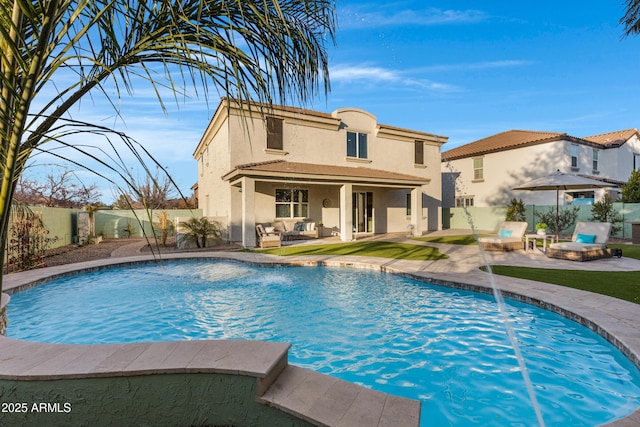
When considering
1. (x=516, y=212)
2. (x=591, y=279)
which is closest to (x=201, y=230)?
(x=591, y=279)

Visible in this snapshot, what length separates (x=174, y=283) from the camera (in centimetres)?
877

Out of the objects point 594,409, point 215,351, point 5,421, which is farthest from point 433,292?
point 5,421

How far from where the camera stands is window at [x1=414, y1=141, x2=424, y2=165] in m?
21.9

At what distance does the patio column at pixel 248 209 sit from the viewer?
13.7 m

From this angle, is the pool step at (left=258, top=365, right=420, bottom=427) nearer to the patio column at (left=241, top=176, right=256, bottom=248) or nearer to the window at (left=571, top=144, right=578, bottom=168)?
the patio column at (left=241, top=176, right=256, bottom=248)

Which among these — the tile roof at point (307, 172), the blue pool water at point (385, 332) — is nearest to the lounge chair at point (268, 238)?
the tile roof at point (307, 172)

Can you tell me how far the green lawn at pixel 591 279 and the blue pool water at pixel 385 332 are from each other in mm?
1814

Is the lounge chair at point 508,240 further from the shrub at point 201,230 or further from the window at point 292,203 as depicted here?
the shrub at point 201,230

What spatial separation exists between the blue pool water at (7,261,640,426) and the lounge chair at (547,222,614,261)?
5765 millimetres

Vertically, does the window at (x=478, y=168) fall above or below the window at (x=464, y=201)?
above

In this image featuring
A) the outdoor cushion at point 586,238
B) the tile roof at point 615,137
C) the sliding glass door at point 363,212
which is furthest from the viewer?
the tile roof at point 615,137

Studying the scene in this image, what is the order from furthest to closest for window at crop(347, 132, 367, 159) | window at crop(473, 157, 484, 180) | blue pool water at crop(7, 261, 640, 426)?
window at crop(473, 157, 484, 180) < window at crop(347, 132, 367, 159) < blue pool water at crop(7, 261, 640, 426)

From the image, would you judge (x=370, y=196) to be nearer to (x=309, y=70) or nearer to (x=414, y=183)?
(x=414, y=183)

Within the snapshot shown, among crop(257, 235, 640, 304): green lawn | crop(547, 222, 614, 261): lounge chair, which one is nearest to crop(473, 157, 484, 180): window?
crop(257, 235, 640, 304): green lawn
